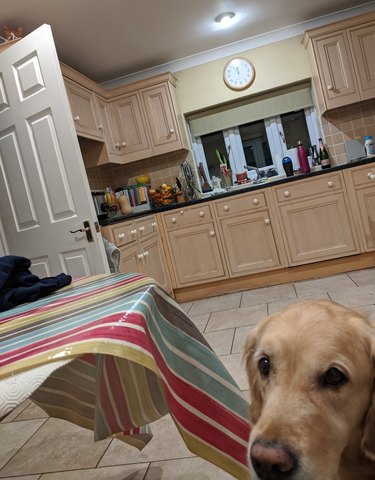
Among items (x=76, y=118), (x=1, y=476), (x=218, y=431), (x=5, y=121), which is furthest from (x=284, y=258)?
(x=218, y=431)

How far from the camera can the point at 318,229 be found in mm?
3914

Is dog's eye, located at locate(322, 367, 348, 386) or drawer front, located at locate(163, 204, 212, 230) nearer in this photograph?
dog's eye, located at locate(322, 367, 348, 386)

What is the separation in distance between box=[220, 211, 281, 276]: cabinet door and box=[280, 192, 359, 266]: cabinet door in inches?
6.8

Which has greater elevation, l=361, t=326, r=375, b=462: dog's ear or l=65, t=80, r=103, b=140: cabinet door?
l=65, t=80, r=103, b=140: cabinet door

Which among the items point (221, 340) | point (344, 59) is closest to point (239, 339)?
point (221, 340)

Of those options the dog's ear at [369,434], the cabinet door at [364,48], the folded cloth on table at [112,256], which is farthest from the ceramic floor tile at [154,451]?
the cabinet door at [364,48]

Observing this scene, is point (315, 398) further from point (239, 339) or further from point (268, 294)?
point (268, 294)

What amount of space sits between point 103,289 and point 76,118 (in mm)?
3003

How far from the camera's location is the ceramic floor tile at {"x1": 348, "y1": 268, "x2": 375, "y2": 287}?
11.2 feet

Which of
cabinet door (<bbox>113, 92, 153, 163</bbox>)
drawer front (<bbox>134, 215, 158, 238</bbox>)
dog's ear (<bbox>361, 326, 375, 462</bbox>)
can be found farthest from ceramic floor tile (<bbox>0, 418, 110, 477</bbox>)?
cabinet door (<bbox>113, 92, 153, 163</bbox>)

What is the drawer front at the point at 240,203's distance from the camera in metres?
3.99

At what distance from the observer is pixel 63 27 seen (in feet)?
11.2

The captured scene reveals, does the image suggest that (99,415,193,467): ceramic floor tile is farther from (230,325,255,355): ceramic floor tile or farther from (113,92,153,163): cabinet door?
(113,92,153,163): cabinet door

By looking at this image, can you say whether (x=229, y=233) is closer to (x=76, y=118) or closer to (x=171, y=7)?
(x=76, y=118)
